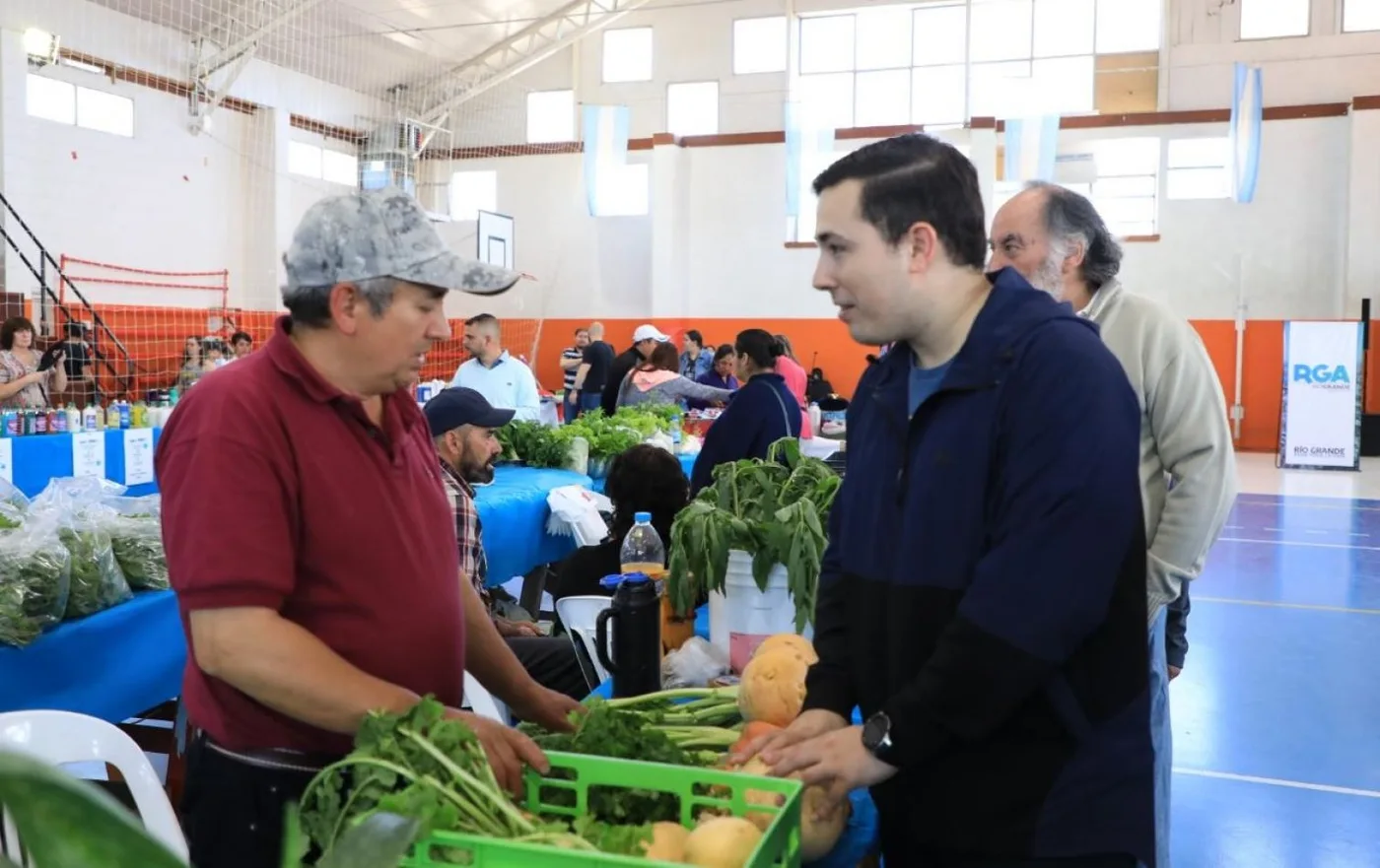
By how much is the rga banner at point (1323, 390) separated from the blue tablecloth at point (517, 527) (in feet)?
35.0

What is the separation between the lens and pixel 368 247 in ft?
5.19

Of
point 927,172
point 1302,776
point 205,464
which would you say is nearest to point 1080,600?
point 927,172

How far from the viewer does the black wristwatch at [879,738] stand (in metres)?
1.33

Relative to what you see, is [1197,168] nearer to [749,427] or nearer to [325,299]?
[749,427]

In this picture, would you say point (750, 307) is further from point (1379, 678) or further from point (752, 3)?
point (1379, 678)

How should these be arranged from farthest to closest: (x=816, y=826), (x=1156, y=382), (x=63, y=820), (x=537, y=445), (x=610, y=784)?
(x=537, y=445) → (x=1156, y=382) → (x=816, y=826) → (x=610, y=784) → (x=63, y=820)

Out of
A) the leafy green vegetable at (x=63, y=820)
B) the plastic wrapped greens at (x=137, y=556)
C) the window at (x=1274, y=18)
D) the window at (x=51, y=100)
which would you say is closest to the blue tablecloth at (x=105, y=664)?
the plastic wrapped greens at (x=137, y=556)

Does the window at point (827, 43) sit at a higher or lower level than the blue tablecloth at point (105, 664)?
higher

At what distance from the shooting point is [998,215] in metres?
2.61

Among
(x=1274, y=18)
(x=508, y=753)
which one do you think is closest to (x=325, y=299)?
(x=508, y=753)

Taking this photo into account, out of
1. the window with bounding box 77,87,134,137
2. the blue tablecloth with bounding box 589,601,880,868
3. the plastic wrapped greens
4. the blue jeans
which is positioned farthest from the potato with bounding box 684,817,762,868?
the window with bounding box 77,87,134,137

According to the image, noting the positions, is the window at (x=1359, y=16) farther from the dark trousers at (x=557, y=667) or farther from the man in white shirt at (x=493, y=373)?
the dark trousers at (x=557, y=667)

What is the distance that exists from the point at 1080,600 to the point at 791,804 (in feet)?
1.32

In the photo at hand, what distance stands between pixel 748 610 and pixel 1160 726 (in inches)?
39.7
